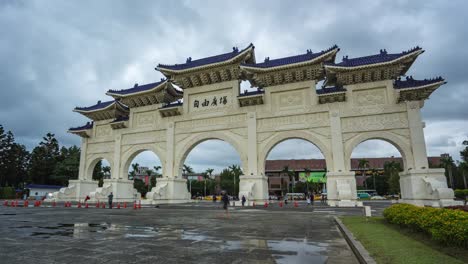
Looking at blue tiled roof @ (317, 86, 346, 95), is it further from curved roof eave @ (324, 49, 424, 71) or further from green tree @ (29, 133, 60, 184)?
green tree @ (29, 133, 60, 184)

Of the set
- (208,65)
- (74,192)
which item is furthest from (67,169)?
(208,65)

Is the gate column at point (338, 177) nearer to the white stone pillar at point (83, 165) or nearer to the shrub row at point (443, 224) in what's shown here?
the shrub row at point (443, 224)

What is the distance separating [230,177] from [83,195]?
49.0 m

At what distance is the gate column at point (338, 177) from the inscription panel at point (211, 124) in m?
7.37

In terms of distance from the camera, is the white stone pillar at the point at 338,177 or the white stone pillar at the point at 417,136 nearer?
the white stone pillar at the point at 417,136

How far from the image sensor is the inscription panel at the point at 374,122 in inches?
822

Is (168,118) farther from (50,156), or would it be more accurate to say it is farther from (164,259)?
(50,156)

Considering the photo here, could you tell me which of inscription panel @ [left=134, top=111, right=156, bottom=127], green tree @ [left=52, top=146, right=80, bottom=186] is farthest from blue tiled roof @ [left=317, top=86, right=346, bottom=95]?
green tree @ [left=52, top=146, right=80, bottom=186]

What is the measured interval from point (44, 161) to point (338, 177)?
57.1 m

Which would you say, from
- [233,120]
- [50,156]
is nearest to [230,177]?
[50,156]

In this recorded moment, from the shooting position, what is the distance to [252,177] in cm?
2331

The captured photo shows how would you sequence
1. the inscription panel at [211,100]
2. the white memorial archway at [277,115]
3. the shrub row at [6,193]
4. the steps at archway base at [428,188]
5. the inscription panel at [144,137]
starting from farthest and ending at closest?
1. the shrub row at [6,193]
2. the inscription panel at [144,137]
3. the inscription panel at [211,100]
4. the white memorial archway at [277,115]
5. the steps at archway base at [428,188]

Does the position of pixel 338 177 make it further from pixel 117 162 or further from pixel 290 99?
pixel 117 162

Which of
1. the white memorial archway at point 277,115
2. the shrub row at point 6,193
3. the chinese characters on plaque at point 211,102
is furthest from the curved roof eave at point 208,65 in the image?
the shrub row at point 6,193
